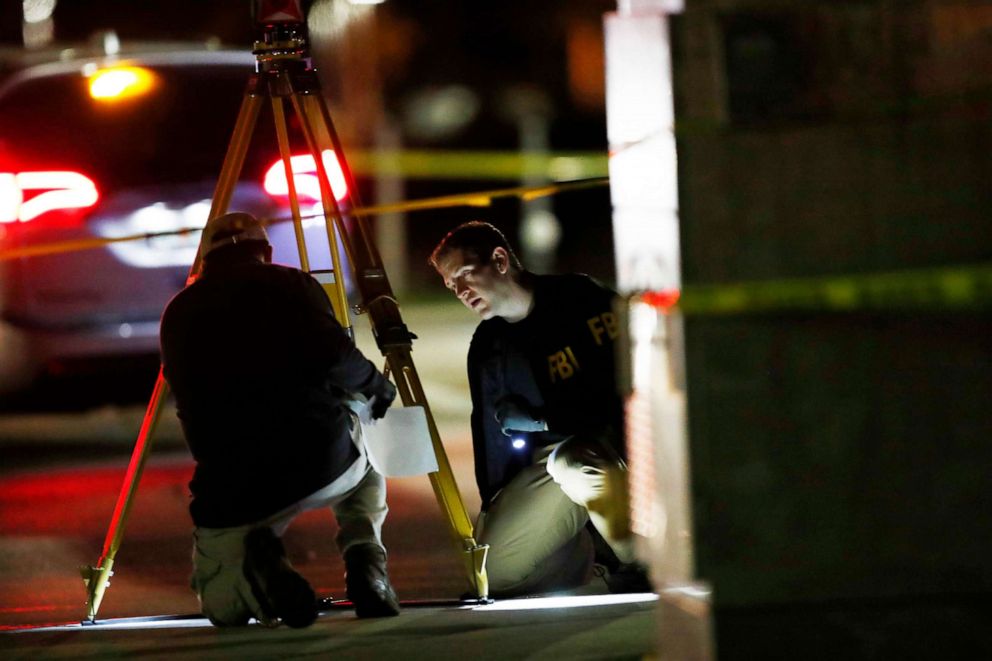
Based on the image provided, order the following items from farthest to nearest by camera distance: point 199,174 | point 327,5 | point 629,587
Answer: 1. point 327,5
2. point 199,174
3. point 629,587

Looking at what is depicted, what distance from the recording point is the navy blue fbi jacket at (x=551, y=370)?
529 centimetres

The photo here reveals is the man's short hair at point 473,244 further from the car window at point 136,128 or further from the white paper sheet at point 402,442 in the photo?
the car window at point 136,128

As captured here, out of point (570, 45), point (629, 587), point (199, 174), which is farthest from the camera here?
point (570, 45)

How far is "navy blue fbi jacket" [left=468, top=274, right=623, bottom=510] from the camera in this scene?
5.29 metres

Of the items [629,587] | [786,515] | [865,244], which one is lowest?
[629,587]

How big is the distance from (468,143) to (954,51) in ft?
78.7

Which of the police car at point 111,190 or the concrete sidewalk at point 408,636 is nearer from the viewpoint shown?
the concrete sidewalk at point 408,636

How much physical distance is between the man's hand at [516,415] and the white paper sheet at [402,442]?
1.91 ft

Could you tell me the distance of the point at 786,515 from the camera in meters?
3.60

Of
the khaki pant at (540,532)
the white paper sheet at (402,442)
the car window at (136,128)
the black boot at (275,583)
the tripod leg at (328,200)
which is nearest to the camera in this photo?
the black boot at (275,583)

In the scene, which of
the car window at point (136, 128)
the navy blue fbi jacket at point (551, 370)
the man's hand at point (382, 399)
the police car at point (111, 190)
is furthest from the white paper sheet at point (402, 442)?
the car window at point (136, 128)

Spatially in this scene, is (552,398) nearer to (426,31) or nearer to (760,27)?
(760,27)

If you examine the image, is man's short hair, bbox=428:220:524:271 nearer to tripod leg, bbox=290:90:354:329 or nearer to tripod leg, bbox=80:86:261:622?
tripod leg, bbox=290:90:354:329

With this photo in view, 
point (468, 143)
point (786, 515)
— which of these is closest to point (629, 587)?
point (786, 515)
